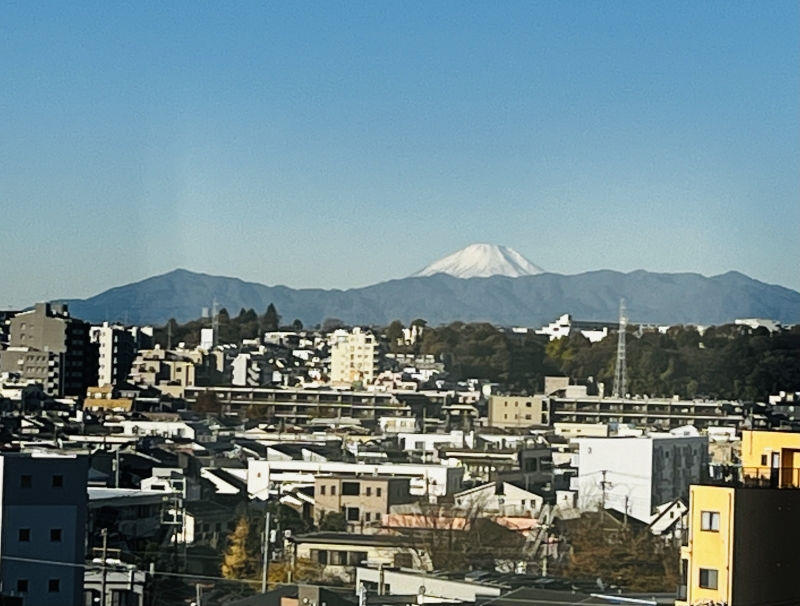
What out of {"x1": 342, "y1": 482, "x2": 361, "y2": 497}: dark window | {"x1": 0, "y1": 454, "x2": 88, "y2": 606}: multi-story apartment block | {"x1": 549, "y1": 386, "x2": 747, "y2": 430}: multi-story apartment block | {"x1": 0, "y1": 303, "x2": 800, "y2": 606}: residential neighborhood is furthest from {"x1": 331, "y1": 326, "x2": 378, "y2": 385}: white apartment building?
{"x1": 0, "y1": 454, "x2": 88, "y2": 606}: multi-story apartment block

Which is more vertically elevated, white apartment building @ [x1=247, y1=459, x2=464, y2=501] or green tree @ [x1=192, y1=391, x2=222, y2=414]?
green tree @ [x1=192, y1=391, x2=222, y2=414]

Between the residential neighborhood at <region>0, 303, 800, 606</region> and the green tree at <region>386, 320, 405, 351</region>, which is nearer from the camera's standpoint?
the residential neighborhood at <region>0, 303, 800, 606</region>

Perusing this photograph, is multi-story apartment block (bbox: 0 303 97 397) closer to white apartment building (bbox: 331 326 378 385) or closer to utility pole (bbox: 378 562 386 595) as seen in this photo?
white apartment building (bbox: 331 326 378 385)

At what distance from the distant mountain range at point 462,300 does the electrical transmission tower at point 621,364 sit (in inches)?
2.7

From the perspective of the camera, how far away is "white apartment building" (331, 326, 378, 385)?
9.38m

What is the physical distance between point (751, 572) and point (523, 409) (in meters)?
7.07

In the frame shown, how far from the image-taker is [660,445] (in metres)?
6.23

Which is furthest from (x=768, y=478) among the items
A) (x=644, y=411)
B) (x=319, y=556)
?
(x=644, y=411)

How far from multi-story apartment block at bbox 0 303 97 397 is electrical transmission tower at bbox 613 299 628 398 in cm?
299

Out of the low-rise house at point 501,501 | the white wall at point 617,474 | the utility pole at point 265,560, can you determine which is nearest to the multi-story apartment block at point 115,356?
the low-rise house at point 501,501

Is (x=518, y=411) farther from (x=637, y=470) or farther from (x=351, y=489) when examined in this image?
(x=351, y=489)

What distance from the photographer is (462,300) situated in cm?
899

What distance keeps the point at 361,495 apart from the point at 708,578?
4545 millimetres

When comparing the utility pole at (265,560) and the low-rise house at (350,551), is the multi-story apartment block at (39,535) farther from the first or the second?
the low-rise house at (350,551)
